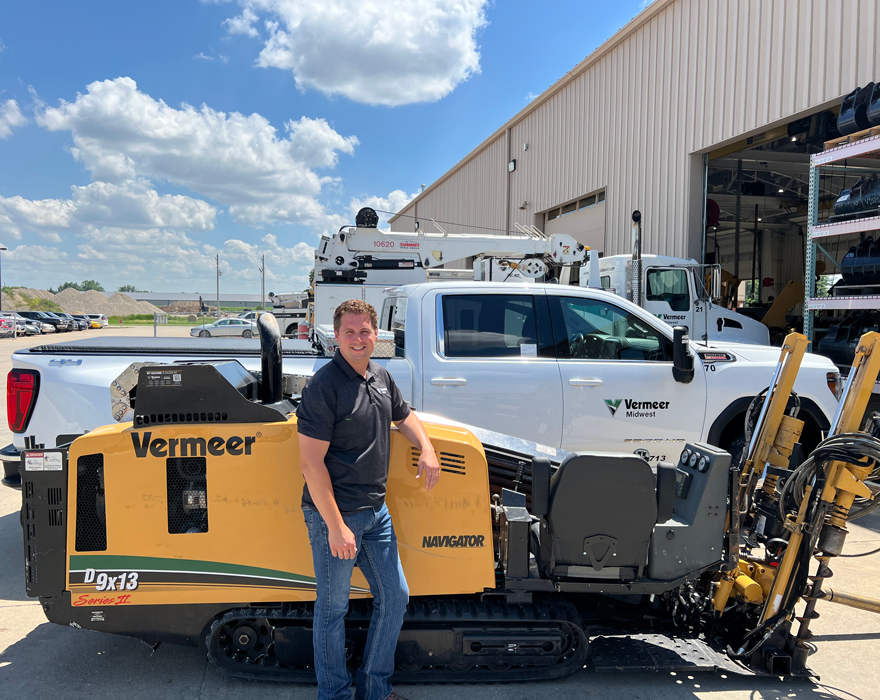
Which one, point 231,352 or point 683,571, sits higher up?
point 231,352

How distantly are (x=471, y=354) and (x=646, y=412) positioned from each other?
1440 millimetres

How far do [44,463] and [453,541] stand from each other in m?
1.81

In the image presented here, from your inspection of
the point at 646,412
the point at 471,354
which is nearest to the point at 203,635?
the point at 471,354

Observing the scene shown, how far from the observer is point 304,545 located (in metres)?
2.78

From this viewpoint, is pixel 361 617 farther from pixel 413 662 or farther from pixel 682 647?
pixel 682 647

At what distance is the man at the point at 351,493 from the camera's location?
7.75 ft

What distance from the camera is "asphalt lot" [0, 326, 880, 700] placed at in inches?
115

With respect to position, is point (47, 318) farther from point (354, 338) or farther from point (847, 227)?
point (354, 338)

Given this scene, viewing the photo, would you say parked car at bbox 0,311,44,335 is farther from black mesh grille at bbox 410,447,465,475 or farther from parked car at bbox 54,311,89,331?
black mesh grille at bbox 410,447,465,475

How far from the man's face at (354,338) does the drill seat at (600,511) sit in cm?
92

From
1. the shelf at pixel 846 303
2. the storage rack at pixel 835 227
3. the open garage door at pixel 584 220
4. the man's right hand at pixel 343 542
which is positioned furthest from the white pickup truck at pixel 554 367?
the open garage door at pixel 584 220

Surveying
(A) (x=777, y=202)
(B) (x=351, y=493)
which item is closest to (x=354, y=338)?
(B) (x=351, y=493)

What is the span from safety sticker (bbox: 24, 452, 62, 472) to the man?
1.10 m

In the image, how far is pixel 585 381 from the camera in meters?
4.71
